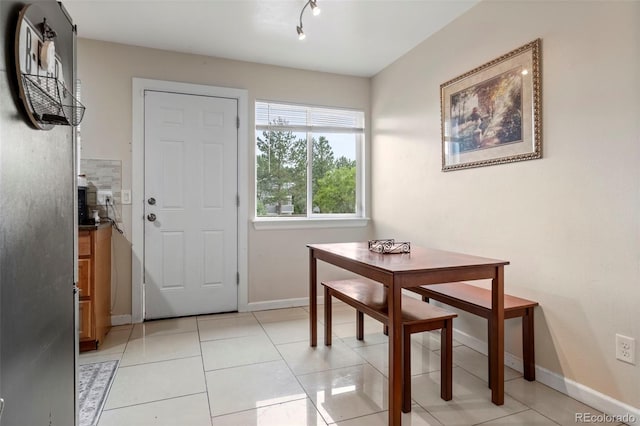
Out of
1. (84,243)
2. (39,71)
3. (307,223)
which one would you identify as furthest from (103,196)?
(39,71)

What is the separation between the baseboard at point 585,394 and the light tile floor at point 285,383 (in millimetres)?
43

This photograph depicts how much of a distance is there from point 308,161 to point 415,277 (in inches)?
92.9

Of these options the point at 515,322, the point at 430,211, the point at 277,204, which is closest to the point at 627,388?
the point at 515,322

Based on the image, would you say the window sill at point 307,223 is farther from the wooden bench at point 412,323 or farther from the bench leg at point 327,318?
the wooden bench at point 412,323

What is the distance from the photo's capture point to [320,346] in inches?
104

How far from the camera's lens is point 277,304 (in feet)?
11.9

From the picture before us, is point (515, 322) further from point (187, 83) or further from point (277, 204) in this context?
point (187, 83)

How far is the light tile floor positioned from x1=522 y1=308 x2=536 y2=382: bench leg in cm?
6

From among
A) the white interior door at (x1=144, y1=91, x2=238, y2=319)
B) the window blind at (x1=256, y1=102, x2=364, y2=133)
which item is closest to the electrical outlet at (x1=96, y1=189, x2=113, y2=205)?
the white interior door at (x1=144, y1=91, x2=238, y2=319)

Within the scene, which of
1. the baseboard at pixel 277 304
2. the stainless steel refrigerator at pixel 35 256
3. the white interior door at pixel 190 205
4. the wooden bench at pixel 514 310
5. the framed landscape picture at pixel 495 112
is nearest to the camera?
the stainless steel refrigerator at pixel 35 256

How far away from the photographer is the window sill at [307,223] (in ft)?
11.7

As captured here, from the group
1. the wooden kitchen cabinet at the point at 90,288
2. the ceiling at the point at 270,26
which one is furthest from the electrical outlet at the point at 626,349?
the wooden kitchen cabinet at the point at 90,288

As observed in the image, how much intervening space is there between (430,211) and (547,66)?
1.35 m

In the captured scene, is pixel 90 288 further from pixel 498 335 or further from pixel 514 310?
pixel 514 310
